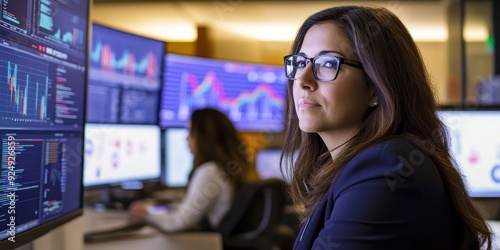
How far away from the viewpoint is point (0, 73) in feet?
3.24

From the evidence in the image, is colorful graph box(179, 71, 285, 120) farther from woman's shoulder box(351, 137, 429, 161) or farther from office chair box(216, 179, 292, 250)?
woman's shoulder box(351, 137, 429, 161)

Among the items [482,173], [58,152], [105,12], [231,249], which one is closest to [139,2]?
[105,12]

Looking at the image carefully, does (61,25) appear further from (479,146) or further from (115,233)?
(479,146)

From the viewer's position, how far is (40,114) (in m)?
1.18

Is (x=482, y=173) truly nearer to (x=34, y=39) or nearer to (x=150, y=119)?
(x=150, y=119)

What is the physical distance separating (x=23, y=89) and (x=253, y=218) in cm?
193

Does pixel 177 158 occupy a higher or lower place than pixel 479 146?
lower

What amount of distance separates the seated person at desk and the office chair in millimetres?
129

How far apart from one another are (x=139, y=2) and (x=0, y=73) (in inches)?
245

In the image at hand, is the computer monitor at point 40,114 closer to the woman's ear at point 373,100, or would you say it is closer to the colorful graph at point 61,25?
the colorful graph at point 61,25

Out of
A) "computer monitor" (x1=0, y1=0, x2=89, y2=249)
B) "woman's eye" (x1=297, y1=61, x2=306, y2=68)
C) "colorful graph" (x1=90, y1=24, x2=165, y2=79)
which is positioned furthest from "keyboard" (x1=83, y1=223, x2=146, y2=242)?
"woman's eye" (x1=297, y1=61, x2=306, y2=68)

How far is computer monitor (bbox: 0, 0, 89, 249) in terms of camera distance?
1027 millimetres

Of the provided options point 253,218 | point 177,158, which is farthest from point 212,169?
point 177,158

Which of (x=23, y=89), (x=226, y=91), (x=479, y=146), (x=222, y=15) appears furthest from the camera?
(x=222, y=15)
